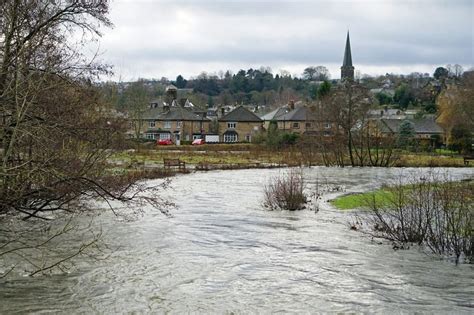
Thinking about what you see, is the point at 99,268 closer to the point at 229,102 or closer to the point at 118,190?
the point at 118,190

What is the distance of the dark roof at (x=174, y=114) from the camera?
92500mm

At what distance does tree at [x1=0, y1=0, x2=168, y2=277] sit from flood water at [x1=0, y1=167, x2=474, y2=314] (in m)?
1.38

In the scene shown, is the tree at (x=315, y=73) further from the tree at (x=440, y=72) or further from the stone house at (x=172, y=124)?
the stone house at (x=172, y=124)

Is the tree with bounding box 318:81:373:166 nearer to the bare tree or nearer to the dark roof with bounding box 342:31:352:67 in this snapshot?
the bare tree

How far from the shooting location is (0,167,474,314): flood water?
448 inches

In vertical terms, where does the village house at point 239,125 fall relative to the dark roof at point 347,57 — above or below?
below

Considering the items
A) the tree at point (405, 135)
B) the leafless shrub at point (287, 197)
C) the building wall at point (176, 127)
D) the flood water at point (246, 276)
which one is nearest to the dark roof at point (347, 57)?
the building wall at point (176, 127)

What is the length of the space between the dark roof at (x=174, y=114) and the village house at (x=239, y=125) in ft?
15.5

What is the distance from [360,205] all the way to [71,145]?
11853mm

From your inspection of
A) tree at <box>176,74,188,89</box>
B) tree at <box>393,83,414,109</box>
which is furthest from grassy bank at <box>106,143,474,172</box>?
tree at <box>176,74,188,89</box>

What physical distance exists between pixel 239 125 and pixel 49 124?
7854cm

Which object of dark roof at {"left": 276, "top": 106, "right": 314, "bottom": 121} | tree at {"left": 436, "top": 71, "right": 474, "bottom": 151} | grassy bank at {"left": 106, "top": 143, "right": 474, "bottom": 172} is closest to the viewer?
tree at {"left": 436, "top": 71, "right": 474, "bottom": 151}

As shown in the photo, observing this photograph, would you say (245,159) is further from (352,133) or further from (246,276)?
(246,276)

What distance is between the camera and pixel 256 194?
29.6 m
